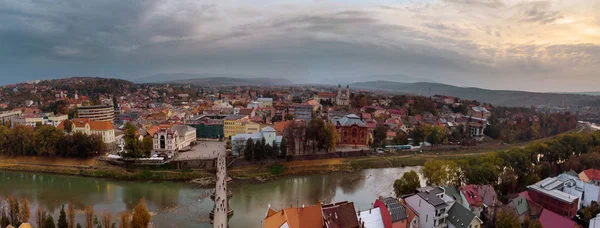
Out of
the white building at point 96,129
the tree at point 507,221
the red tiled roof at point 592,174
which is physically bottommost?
the tree at point 507,221

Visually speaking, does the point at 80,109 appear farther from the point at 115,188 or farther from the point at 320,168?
the point at 320,168

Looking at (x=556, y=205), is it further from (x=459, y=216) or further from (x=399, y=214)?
(x=399, y=214)

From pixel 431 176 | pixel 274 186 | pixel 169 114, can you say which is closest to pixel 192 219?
pixel 274 186

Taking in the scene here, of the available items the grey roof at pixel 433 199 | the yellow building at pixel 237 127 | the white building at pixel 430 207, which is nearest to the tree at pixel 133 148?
the yellow building at pixel 237 127

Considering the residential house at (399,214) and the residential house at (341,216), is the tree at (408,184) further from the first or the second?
the residential house at (341,216)

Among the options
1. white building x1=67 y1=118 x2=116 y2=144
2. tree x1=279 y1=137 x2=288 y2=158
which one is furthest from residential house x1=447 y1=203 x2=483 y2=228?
white building x1=67 y1=118 x2=116 y2=144

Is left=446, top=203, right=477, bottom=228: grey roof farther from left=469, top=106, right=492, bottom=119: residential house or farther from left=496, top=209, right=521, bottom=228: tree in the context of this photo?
left=469, top=106, right=492, bottom=119: residential house

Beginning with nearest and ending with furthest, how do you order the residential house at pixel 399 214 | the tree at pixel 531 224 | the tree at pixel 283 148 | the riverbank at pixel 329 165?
1. the tree at pixel 531 224
2. the residential house at pixel 399 214
3. the riverbank at pixel 329 165
4. the tree at pixel 283 148

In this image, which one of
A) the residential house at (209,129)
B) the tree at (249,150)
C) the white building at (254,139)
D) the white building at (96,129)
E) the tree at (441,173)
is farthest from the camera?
the residential house at (209,129)
